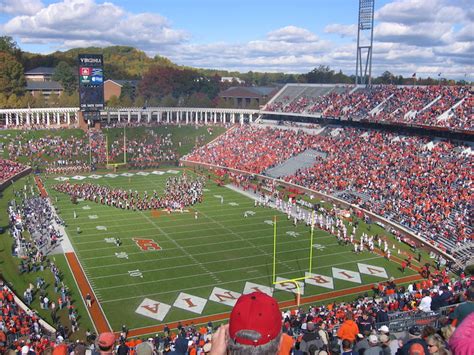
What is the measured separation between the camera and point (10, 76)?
67.1m

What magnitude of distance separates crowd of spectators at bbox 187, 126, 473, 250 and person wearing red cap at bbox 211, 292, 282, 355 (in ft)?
80.4

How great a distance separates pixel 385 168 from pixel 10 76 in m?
53.0

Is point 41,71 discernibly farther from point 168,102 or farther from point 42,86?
point 168,102

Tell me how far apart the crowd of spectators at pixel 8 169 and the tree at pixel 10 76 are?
86.7 ft

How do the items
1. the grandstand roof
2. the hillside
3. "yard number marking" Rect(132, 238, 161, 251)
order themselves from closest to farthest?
"yard number marking" Rect(132, 238, 161, 251), the grandstand roof, the hillside

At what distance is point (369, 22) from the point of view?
4781 centimetres

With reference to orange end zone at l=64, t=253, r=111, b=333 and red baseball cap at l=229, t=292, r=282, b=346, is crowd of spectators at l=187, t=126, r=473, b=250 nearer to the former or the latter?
orange end zone at l=64, t=253, r=111, b=333

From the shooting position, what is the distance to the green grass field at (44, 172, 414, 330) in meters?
19.6

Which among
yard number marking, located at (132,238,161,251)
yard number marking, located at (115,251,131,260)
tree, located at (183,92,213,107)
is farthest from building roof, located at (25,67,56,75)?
yard number marking, located at (115,251,131,260)

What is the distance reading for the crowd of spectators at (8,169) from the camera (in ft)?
127

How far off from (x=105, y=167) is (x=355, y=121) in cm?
2360

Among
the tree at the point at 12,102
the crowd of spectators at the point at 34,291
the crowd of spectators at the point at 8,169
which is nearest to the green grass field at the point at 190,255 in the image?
the crowd of spectators at the point at 34,291

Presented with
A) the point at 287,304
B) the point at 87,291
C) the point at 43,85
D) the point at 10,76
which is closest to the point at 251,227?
the point at 287,304

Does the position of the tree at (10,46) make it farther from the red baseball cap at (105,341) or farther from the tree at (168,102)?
the red baseball cap at (105,341)
